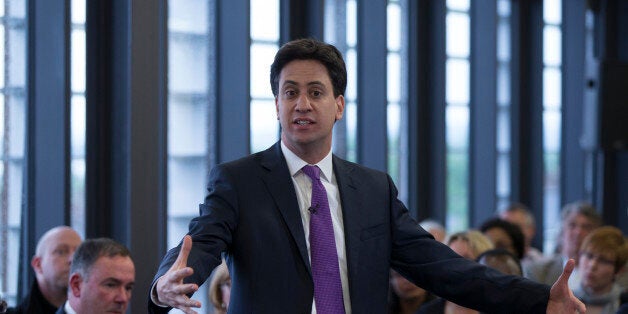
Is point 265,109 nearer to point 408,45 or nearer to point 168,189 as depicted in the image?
point 168,189

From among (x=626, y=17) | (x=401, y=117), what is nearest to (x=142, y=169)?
(x=401, y=117)

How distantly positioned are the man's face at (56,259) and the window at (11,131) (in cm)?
61

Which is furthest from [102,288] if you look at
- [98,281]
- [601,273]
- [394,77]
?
[394,77]

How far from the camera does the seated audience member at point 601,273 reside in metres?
5.09

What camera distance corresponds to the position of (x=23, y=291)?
5.14m

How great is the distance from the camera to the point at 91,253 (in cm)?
375

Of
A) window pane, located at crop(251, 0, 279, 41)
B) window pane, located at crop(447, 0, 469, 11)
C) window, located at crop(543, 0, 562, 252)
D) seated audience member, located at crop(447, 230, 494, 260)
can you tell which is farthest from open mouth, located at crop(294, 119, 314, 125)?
window, located at crop(543, 0, 562, 252)

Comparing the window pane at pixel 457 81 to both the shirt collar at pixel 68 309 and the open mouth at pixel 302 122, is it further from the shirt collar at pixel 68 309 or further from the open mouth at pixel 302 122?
the open mouth at pixel 302 122

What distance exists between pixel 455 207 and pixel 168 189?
3121mm

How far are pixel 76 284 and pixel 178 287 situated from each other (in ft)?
6.07

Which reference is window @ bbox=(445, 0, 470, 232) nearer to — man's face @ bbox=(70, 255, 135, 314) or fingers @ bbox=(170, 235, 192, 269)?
man's face @ bbox=(70, 255, 135, 314)

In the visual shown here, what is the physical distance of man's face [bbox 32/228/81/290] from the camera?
451 cm

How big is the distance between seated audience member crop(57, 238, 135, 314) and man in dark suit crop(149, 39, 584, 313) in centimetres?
144

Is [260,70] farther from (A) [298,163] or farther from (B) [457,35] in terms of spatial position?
(A) [298,163]
